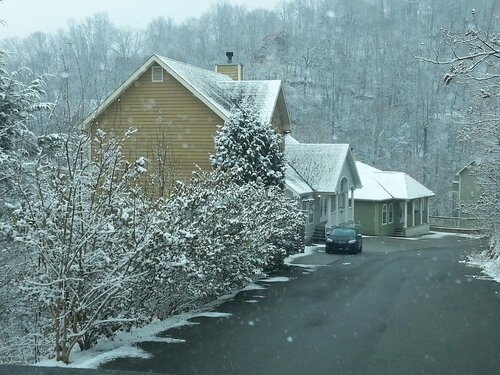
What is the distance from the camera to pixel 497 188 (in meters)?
24.3

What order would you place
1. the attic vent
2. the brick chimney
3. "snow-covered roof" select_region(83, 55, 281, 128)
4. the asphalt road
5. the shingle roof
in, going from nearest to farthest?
the asphalt road → "snow-covered roof" select_region(83, 55, 281, 128) → the attic vent → the shingle roof → the brick chimney

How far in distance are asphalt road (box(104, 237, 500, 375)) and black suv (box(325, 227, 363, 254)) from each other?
9.83m

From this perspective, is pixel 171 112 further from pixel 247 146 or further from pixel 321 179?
pixel 321 179

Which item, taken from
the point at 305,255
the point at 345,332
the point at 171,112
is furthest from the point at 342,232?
the point at 345,332

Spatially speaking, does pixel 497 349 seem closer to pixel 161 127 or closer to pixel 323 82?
pixel 161 127

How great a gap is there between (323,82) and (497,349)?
100 m

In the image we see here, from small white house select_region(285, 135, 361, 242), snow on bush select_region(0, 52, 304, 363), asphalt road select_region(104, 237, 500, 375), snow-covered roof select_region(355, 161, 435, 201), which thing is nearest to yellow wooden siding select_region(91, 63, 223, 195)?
asphalt road select_region(104, 237, 500, 375)

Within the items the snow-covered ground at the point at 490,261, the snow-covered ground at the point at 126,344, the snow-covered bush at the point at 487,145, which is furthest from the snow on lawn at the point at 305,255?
the snow-covered ground at the point at 126,344

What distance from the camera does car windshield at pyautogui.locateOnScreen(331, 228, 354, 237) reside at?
31.2 metres

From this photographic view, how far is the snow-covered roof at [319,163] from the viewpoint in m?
36.9

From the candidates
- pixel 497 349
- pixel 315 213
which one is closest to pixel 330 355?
pixel 497 349

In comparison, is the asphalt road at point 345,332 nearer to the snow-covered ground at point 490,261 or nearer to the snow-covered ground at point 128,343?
the snow-covered ground at point 128,343

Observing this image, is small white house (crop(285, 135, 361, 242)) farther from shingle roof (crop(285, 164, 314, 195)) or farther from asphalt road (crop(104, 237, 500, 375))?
asphalt road (crop(104, 237, 500, 375))

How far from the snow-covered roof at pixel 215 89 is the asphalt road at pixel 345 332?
8794mm
